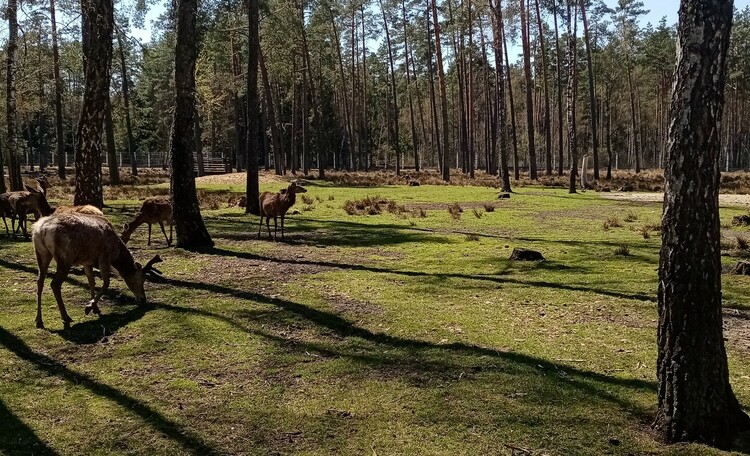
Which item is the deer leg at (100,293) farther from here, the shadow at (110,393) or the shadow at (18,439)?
the shadow at (18,439)

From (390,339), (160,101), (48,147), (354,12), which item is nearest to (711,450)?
(390,339)

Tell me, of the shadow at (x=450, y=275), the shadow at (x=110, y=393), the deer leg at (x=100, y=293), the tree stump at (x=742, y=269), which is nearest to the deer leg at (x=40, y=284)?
the shadow at (x=110, y=393)

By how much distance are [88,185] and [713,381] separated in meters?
12.1

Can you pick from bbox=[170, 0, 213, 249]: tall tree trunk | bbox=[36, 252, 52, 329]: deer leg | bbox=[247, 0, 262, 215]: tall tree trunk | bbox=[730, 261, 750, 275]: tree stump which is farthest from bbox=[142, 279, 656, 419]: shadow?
bbox=[247, 0, 262, 215]: tall tree trunk

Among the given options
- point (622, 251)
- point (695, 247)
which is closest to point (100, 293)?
point (695, 247)

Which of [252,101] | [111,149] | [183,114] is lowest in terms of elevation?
[183,114]

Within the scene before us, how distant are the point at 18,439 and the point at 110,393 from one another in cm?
86

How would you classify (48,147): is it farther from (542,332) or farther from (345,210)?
(542,332)

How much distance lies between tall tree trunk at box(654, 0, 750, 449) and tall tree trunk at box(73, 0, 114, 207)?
11.0 meters

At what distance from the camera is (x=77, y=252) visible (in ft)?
22.3

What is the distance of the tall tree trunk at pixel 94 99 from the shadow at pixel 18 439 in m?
8.79

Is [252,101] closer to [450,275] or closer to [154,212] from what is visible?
[154,212]

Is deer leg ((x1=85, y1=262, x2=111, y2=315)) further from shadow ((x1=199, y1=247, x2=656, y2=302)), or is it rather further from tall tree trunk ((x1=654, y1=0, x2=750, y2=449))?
tall tree trunk ((x1=654, y1=0, x2=750, y2=449))

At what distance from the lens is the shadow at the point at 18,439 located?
13.1ft
